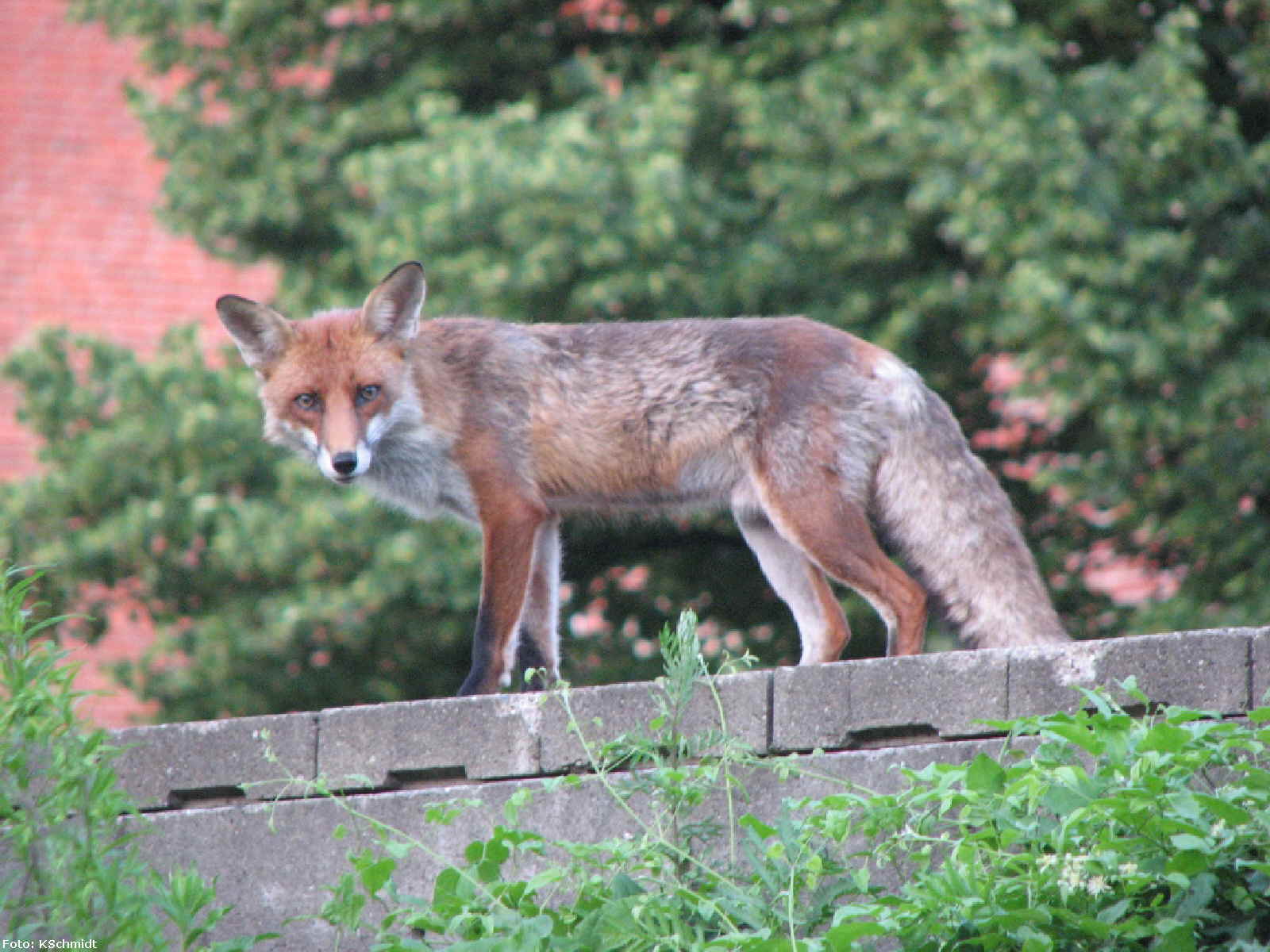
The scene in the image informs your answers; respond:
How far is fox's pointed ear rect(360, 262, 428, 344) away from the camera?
608 cm

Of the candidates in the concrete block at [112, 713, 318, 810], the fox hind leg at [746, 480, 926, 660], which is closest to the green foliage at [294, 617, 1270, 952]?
the concrete block at [112, 713, 318, 810]

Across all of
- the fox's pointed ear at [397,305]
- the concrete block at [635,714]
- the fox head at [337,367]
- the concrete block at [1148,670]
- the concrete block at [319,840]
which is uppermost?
the fox's pointed ear at [397,305]

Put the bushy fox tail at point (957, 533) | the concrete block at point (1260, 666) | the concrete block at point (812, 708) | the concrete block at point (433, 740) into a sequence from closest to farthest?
1. the concrete block at point (1260, 666)
2. the concrete block at point (812, 708)
3. the concrete block at point (433, 740)
4. the bushy fox tail at point (957, 533)

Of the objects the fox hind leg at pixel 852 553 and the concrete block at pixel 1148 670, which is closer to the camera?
the concrete block at pixel 1148 670

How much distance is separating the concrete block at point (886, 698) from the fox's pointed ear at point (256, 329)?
2712mm

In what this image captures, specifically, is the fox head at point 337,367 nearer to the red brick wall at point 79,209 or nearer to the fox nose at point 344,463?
the fox nose at point 344,463

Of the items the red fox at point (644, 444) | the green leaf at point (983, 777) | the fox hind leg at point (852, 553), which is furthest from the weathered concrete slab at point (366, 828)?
the fox hind leg at point (852, 553)

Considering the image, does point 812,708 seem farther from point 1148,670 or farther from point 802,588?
point 802,588

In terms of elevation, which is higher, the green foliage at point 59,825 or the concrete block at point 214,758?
the green foliage at point 59,825

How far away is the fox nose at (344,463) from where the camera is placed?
562 centimetres

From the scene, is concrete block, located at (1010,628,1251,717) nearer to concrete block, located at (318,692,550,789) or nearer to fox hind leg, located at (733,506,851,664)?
concrete block, located at (318,692,550,789)

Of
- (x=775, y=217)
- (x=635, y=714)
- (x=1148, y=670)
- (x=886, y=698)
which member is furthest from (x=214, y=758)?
(x=775, y=217)

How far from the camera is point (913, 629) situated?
558cm

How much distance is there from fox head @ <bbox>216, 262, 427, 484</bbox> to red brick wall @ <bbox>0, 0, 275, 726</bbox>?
10.1 meters
